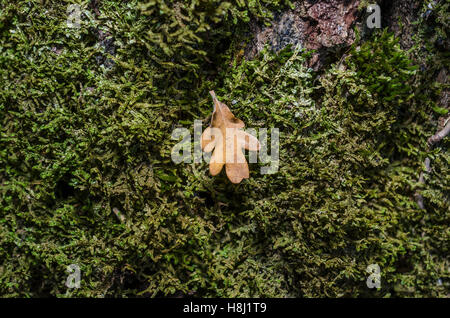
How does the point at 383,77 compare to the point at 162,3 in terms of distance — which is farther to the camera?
the point at 383,77

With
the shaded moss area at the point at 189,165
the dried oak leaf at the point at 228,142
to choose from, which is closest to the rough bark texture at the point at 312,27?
the shaded moss area at the point at 189,165

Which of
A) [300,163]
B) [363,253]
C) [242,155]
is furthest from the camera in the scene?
[363,253]

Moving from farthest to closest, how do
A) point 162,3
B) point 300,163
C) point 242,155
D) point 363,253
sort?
point 363,253 < point 300,163 < point 242,155 < point 162,3

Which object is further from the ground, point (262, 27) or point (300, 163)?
point (262, 27)

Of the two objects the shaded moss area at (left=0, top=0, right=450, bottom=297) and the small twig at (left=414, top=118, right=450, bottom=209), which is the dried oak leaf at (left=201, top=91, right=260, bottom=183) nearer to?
the shaded moss area at (left=0, top=0, right=450, bottom=297)

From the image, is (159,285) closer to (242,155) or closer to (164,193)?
(164,193)

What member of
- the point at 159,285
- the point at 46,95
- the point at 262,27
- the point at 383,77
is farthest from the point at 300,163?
the point at 46,95

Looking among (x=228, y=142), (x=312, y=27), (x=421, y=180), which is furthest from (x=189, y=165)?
(x=421, y=180)
